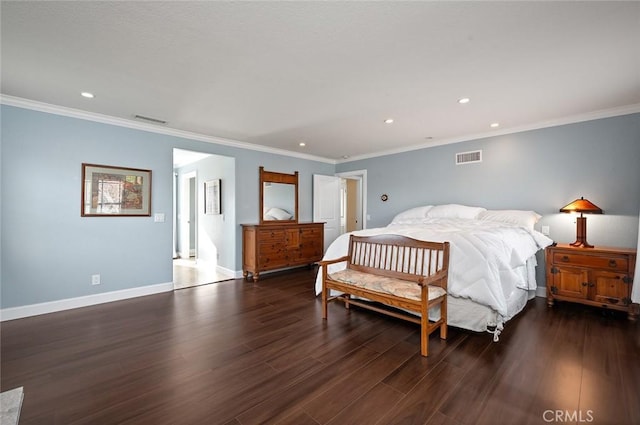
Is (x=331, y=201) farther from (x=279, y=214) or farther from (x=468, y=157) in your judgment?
(x=468, y=157)

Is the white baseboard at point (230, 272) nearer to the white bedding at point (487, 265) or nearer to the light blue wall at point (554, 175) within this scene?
the white bedding at point (487, 265)

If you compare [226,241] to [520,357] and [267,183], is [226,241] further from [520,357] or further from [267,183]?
[520,357]

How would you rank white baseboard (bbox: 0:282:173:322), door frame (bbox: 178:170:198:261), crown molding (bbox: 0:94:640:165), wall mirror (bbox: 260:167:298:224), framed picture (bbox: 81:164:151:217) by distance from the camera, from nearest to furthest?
1. white baseboard (bbox: 0:282:173:322)
2. crown molding (bbox: 0:94:640:165)
3. framed picture (bbox: 81:164:151:217)
4. wall mirror (bbox: 260:167:298:224)
5. door frame (bbox: 178:170:198:261)

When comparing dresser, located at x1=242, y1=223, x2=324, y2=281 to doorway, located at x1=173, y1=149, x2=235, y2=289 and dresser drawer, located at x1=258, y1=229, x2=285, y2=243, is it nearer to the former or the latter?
dresser drawer, located at x1=258, y1=229, x2=285, y2=243

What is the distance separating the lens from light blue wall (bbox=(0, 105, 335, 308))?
9.98ft

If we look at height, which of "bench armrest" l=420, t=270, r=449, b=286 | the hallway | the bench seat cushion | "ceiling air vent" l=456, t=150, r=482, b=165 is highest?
"ceiling air vent" l=456, t=150, r=482, b=165

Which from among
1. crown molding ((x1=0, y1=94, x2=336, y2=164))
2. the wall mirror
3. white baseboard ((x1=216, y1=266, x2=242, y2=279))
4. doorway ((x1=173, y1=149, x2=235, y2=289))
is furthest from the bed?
crown molding ((x1=0, y1=94, x2=336, y2=164))

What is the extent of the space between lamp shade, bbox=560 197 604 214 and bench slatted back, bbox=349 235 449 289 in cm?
198

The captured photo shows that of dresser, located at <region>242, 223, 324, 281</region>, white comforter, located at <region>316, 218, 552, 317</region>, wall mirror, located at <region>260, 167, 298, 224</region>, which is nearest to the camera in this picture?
white comforter, located at <region>316, 218, 552, 317</region>

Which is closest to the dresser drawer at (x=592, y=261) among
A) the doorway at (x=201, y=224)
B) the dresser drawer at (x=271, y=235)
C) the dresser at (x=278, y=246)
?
the dresser at (x=278, y=246)

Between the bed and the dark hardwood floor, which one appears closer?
the dark hardwood floor

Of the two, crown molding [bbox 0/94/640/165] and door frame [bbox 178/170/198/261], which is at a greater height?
crown molding [bbox 0/94/640/165]

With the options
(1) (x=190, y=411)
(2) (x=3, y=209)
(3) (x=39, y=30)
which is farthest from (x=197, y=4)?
(2) (x=3, y=209)

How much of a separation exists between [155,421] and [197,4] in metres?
2.40
